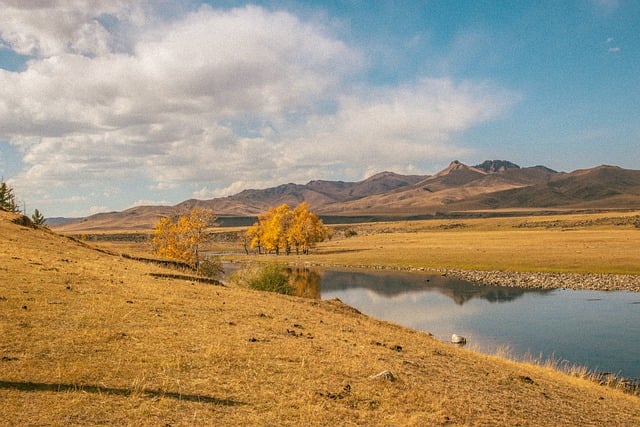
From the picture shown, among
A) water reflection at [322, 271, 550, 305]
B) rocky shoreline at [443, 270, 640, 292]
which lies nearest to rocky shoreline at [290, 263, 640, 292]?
rocky shoreline at [443, 270, 640, 292]

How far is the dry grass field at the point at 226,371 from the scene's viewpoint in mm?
11266

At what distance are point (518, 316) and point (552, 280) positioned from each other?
81.1ft

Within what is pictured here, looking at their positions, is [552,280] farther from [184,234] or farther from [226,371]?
[226,371]

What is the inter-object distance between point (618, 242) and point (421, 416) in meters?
114

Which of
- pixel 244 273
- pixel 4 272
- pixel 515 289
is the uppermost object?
pixel 4 272

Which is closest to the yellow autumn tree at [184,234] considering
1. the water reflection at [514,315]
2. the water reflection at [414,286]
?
the water reflection at [514,315]

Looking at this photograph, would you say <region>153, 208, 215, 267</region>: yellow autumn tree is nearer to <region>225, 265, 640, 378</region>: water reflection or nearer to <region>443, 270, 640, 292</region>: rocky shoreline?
<region>225, 265, 640, 378</region>: water reflection

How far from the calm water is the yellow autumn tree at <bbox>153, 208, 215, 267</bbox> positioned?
20849mm

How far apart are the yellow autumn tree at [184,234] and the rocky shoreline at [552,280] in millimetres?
41686

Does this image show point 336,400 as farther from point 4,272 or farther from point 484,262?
point 484,262

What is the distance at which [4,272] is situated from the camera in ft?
75.6

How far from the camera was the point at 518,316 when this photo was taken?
48.9m

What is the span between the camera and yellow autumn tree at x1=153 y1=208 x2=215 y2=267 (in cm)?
7262

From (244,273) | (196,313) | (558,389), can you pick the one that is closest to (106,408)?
(196,313)
